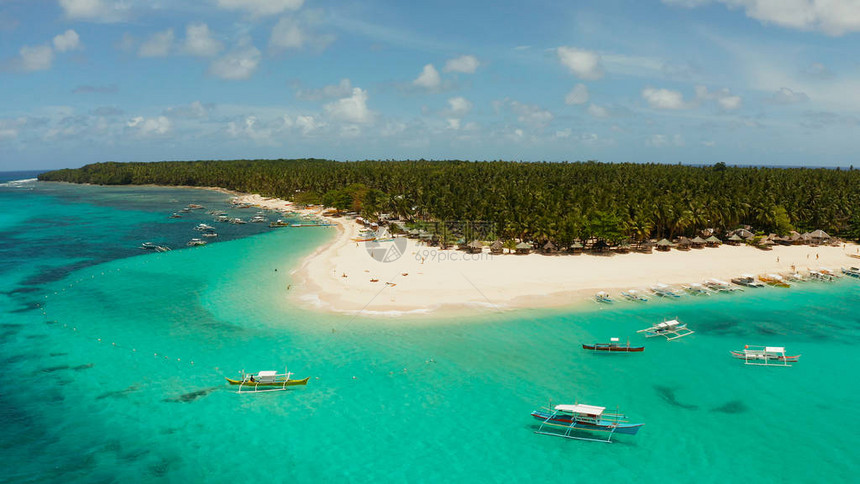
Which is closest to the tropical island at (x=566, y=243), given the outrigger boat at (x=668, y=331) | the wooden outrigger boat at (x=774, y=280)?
the wooden outrigger boat at (x=774, y=280)

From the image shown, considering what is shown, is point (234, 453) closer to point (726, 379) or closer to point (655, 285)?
point (726, 379)

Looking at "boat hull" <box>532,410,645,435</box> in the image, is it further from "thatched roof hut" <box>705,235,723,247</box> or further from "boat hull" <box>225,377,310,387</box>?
"thatched roof hut" <box>705,235,723,247</box>

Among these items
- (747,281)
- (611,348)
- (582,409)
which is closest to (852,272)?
(747,281)

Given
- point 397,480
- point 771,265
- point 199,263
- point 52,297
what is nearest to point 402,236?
point 199,263

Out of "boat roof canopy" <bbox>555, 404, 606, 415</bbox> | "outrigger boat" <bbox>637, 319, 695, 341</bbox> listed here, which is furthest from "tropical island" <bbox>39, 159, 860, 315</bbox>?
"boat roof canopy" <bbox>555, 404, 606, 415</bbox>

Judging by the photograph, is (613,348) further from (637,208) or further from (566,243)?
(637,208)
